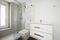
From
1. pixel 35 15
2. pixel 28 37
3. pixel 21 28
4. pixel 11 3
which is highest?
pixel 11 3

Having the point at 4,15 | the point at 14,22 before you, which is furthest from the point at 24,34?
the point at 4,15

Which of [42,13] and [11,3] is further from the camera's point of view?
[42,13]

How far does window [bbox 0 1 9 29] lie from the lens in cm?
53

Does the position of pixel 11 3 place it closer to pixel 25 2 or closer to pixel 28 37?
pixel 25 2

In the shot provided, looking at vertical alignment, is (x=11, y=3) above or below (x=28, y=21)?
above

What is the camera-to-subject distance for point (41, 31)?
2.44 ft

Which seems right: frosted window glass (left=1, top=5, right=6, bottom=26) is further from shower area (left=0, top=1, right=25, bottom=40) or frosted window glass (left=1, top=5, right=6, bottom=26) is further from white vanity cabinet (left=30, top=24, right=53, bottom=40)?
white vanity cabinet (left=30, top=24, right=53, bottom=40)

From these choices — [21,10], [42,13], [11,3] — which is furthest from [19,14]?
[42,13]

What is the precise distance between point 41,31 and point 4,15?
0.44m

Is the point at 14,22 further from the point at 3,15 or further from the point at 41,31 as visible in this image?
the point at 41,31

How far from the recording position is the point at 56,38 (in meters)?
0.71

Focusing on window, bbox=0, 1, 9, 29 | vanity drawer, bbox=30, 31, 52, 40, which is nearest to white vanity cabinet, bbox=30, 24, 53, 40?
vanity drawer, bbox=30, 31, 52, 40

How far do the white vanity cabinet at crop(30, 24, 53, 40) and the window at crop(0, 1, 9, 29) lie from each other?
326 millimetres

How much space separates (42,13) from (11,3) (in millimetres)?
378
